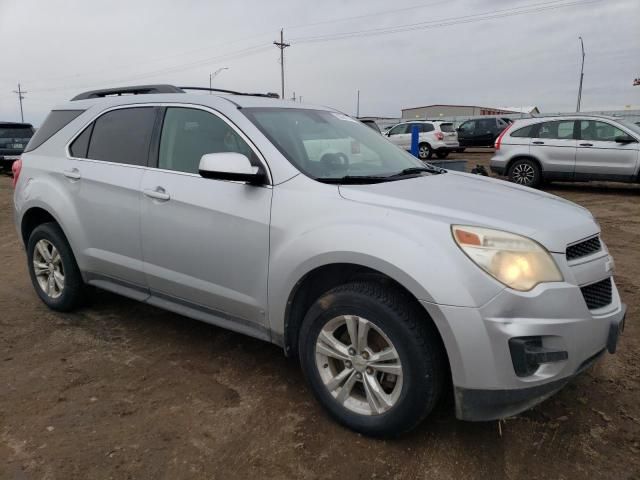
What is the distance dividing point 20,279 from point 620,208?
9.34 m

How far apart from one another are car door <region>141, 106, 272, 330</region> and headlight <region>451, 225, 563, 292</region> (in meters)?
1.09

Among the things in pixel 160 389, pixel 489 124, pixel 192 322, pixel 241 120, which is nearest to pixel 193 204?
pixel 241 120

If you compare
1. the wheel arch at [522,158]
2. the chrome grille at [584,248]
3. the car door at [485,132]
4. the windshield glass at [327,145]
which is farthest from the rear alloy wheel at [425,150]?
the chrome grille at [584,248]

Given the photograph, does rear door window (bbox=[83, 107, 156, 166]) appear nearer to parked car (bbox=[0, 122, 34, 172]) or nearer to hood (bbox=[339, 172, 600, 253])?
hood (bbox=[339, 172, 600, 253])

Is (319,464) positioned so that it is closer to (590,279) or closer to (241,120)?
(590,279)

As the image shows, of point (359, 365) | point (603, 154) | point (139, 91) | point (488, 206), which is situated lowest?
point (359, 365)

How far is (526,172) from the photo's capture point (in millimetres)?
11609

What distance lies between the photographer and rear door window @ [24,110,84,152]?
418 cm

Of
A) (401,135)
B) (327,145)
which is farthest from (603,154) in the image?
(401,135)

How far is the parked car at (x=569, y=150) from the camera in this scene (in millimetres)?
10608

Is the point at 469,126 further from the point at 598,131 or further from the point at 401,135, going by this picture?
the point at 598,131

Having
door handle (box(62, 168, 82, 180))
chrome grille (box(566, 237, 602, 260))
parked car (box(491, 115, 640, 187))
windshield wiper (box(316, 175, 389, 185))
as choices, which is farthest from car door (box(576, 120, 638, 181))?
door handle (box(62, 168, 82, 180))

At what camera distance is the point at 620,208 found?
30.7 feet

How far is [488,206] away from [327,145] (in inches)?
Answer: 44.4
